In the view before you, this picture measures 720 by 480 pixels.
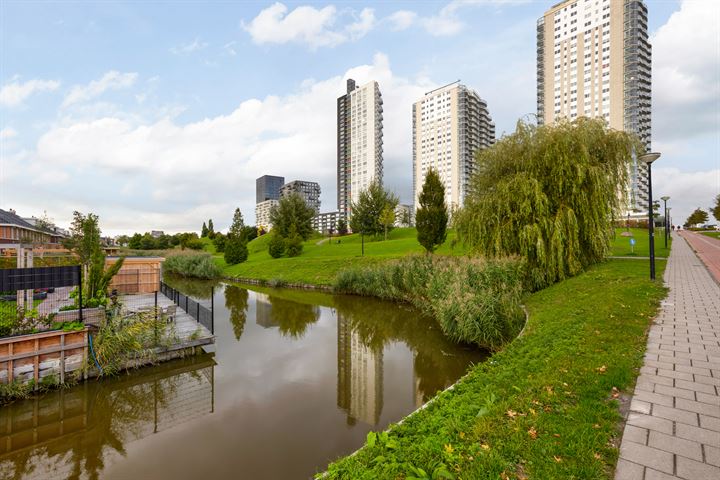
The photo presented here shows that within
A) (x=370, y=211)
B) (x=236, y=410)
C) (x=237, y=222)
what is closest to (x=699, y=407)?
(x=236, y=410)

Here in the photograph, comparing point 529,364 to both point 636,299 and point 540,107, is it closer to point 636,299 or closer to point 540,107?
point 636,299

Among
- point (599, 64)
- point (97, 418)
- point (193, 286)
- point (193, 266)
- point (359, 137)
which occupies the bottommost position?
point (193, 286)

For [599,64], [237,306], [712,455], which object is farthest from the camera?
[599,64]

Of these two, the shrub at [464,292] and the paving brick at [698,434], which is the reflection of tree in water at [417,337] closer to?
the shrub at [464,292]

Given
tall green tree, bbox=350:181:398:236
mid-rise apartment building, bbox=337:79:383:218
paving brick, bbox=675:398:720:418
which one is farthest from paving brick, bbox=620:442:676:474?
mid-rise apartment building, bbox=337:79:383:218

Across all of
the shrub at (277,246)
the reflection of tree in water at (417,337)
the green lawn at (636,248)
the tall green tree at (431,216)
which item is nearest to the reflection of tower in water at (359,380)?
the reflection of tree in water at (417,337)

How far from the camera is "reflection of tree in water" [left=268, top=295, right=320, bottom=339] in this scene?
13008 mm

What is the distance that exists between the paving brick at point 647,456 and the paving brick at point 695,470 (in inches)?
2.4

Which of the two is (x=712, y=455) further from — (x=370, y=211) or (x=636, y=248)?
(x=370, y=211)

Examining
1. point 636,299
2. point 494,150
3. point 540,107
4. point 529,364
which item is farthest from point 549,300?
point 540,107

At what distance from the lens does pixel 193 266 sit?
3425 cm

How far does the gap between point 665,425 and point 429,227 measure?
21.6 meters

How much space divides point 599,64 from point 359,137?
5838 cm

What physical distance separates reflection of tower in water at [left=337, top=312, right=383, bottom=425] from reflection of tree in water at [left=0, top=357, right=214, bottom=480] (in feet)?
12.4
